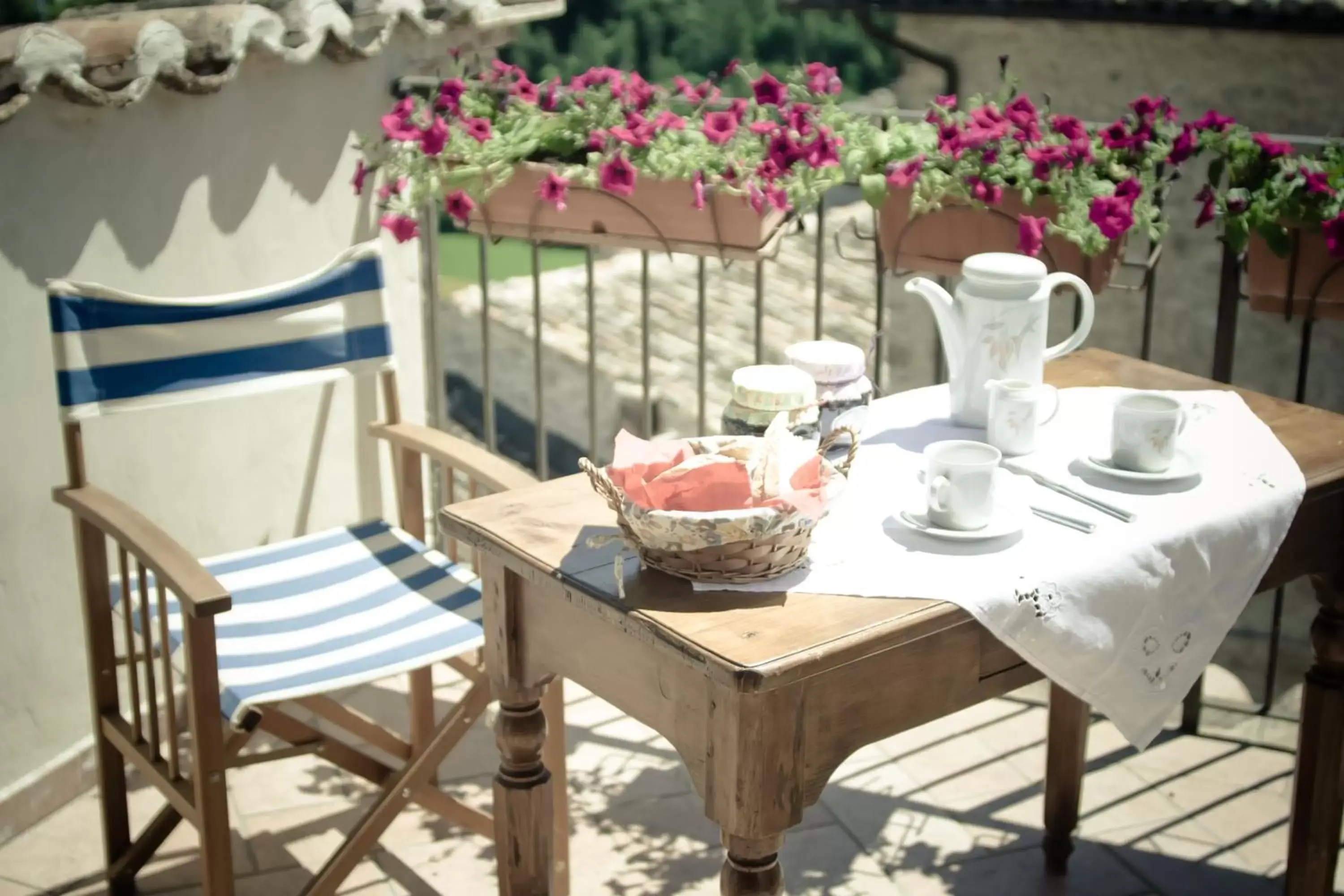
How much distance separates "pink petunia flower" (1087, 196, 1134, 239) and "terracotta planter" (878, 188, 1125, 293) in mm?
53

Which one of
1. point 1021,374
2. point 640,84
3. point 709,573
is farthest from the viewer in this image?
point 640,84

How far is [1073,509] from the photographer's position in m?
1.83

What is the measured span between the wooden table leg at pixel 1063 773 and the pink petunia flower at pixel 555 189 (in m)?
1.09

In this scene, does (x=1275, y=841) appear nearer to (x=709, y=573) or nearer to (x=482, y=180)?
(x=709, y=573)

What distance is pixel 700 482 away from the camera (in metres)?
1.67

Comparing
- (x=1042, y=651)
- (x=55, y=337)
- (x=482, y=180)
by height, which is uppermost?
(x=482, y=180)

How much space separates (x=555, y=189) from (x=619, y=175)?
0.36 ft

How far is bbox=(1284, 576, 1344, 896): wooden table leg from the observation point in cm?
211

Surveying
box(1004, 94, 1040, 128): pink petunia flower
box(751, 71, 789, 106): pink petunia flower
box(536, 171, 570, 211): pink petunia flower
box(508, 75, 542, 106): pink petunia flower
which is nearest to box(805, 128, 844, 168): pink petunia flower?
box(751, 71, 789, 106): pink petunia flower

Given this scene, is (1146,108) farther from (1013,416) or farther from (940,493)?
(940,493)

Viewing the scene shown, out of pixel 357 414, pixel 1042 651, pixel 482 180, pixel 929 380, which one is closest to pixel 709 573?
pixel 1042 651

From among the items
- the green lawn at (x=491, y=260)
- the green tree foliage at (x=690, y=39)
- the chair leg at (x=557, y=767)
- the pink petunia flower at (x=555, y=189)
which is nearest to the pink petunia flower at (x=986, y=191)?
the pink petunia flower at (x=555, y=189)

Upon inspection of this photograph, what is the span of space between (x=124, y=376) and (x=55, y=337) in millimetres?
131

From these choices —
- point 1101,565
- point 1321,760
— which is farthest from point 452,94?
point 1321,760
